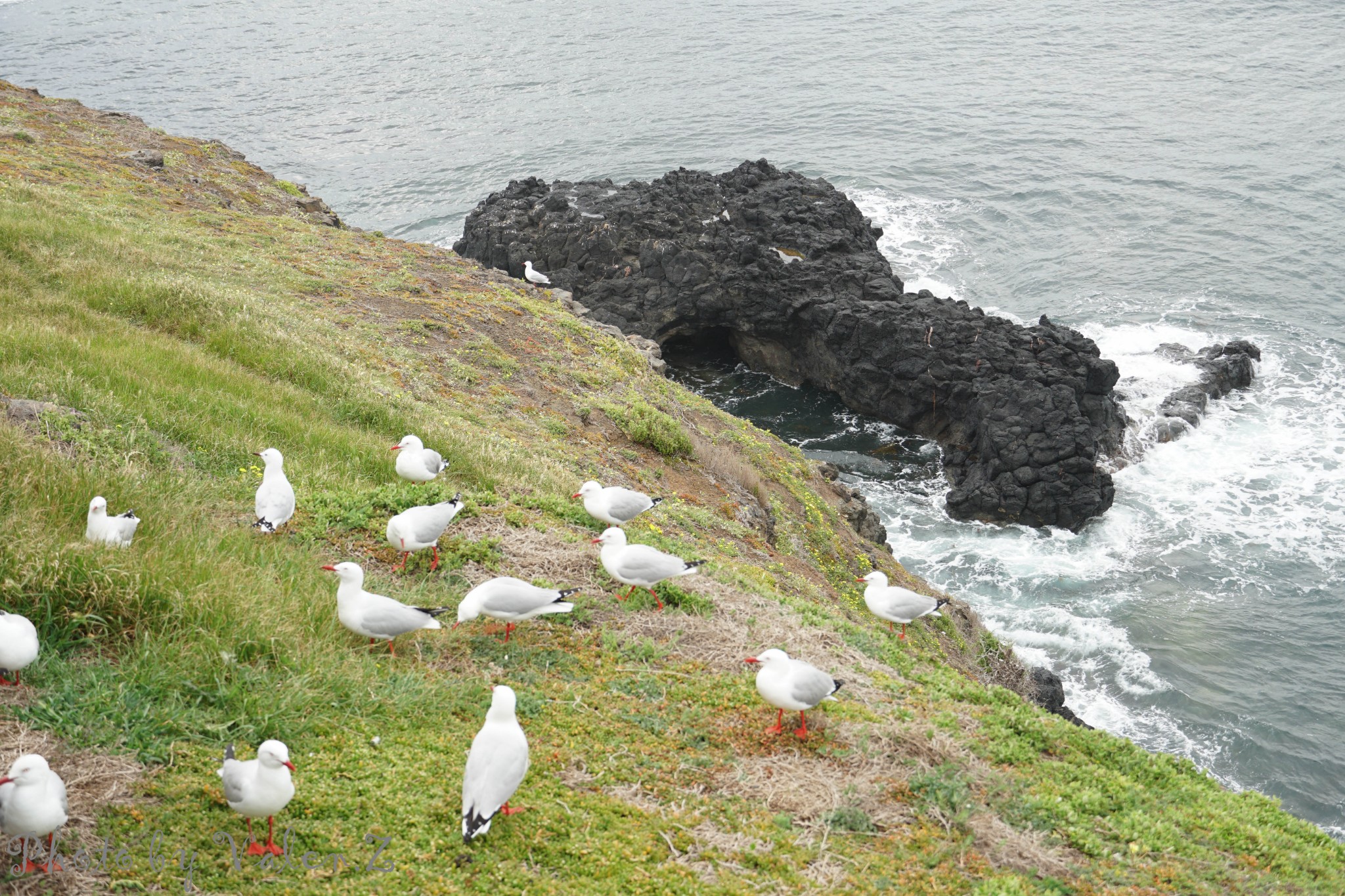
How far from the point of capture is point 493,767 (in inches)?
283

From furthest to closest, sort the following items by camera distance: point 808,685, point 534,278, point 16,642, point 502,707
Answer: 1. point 534,278
2. point 808,685
3. point 502,707
4. point 16,642

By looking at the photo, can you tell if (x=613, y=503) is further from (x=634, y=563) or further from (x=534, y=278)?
(x=534, y=278)

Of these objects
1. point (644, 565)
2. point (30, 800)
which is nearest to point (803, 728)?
point (644, 565)

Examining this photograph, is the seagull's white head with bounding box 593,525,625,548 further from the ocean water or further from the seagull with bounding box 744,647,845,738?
the ocean water

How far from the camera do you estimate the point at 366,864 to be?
22.6 feet

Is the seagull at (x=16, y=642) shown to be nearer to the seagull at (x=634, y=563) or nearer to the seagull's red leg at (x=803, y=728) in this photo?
the seagull at (x=634, y=563)

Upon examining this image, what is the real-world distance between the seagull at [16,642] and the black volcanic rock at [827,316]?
32.4 meters

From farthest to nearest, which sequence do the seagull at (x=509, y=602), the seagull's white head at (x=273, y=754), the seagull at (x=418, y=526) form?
the seagull at (x=418, y=526), the seagull at (x=509, y=602), the seagull's white head at (x=273, y=754)

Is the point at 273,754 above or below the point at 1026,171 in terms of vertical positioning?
above

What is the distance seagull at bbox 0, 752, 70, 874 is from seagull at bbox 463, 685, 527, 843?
2.62 m

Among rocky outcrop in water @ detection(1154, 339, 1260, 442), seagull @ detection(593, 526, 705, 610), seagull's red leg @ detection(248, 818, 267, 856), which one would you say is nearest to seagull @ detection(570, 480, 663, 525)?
seagull @ detection(593, 526, 705, 610)

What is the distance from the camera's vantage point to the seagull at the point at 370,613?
9.11m

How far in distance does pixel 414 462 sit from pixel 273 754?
7.60 meters

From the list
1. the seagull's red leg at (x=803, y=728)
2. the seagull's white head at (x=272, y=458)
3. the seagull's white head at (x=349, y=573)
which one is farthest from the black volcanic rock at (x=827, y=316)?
the seagull's white head at (x=349, y=573)
